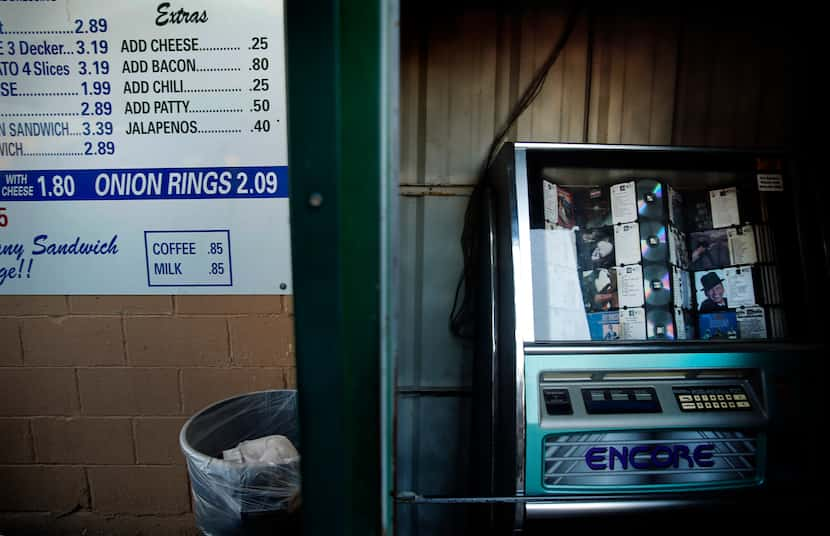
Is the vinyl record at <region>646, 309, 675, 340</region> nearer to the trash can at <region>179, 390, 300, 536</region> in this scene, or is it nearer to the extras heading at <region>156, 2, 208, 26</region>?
→ the trash can at <region>179, 390, 300, 536</region>

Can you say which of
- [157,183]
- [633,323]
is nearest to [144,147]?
[157,183]

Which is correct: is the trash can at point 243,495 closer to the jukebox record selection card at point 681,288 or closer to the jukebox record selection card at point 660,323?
the jukebox record selection card at point 660,323

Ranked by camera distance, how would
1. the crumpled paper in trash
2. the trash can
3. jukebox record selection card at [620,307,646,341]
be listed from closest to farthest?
1. the trash can
2. the crumpled paper in trash
3. jukebox record selection card at [620,307,646,341]

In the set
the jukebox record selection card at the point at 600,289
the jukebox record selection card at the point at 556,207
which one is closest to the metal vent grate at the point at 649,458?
the jukebox record selection card at the point at 600,289

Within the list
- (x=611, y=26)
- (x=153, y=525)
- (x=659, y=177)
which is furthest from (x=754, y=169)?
(x=153, y=525)

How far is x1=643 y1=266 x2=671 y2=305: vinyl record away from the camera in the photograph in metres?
1.64

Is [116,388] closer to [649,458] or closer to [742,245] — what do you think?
[649,458]

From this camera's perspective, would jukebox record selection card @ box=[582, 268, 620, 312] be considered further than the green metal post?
Yes

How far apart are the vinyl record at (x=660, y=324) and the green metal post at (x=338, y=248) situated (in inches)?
48.6

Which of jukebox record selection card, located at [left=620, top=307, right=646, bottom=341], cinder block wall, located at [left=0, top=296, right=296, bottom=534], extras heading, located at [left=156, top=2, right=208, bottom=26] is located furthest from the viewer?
cinder block wall, located at [left=0, top=296, right=296, bottom=534]

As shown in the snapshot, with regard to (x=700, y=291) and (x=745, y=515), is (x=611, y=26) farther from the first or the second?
(x=745, y=515)

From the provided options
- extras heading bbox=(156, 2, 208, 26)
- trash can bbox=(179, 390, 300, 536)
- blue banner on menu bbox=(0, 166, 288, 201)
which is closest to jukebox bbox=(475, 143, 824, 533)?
trash can bbox=(179, 390, 300, 536)

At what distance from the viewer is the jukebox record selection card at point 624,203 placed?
1669 millimetres

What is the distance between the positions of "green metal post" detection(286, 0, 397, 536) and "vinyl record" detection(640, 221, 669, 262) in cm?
125
